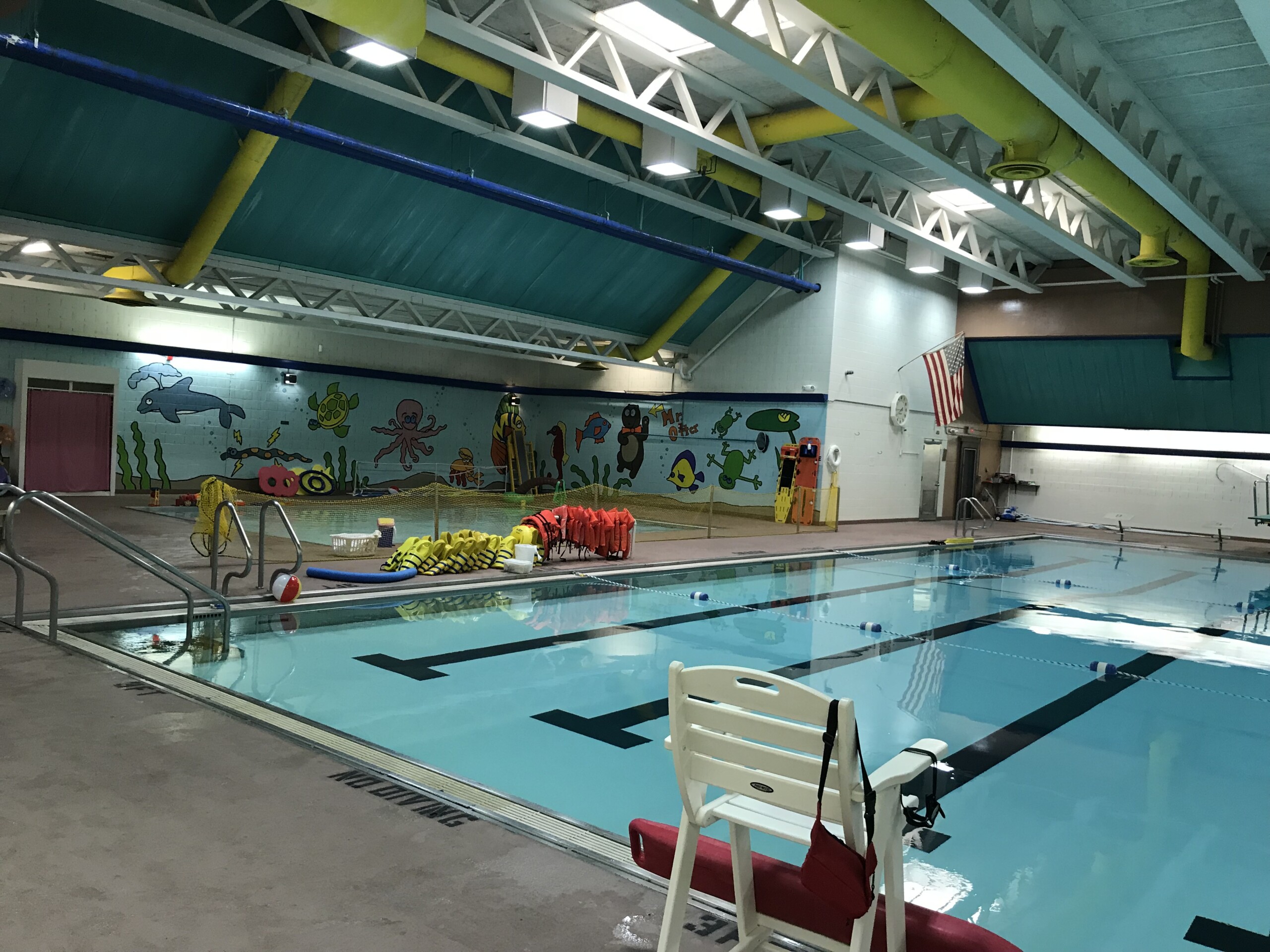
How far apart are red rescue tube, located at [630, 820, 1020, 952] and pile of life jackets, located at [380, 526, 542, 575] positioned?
755cm

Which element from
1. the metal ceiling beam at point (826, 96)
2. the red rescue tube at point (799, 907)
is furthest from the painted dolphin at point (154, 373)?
the red rescue tube at point (799, 907)

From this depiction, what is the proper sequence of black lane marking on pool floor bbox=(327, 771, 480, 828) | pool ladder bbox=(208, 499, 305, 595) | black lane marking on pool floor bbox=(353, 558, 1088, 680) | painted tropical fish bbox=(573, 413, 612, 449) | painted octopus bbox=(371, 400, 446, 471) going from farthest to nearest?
1. painted tropical fish bbox=(573, 413, 612, 449)
2. painted octopus bbox=(371, 400, 446, 471)
3. pool ladder bbox=(208, 499, 305, 595)
4. black lane marking on pool floor bbox=(353, 558, 1088, 680)
5. black lane marking on pool floor bbox=(327, 771, 480, 828)

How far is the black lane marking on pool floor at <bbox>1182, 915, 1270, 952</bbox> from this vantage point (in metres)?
3.24

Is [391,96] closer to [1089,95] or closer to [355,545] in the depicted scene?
[355,545]

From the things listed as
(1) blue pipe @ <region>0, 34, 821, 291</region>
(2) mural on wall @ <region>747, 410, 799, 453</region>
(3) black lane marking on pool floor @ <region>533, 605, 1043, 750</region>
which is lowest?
(3) black lane marking on pool floor @ <region>533, 605, 1043, 750</region>

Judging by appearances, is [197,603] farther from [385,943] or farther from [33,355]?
[33,355]

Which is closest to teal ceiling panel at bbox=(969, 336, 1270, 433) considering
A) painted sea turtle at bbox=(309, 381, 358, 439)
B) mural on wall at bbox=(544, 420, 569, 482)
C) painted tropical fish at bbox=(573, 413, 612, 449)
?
painted tropical fish at bbox=(573, 413, 612, 449)

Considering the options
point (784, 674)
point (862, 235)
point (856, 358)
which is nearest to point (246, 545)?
point (784, 674)

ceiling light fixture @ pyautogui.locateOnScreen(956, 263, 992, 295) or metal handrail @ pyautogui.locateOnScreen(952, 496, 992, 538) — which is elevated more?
ceiling light fixture @ pyautogui.locateOnScreen(956, 263, 992, 295)

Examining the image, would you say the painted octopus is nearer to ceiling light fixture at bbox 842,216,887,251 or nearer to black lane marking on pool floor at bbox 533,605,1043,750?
ceiling light fixture at bbox 842,216,887,251

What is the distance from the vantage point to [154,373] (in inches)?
723

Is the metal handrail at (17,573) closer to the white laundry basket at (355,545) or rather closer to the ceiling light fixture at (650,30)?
the white laundry basket at (355,545)

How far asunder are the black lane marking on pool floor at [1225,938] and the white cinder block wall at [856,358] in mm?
16652

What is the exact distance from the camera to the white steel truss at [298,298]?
1293 centimetres
